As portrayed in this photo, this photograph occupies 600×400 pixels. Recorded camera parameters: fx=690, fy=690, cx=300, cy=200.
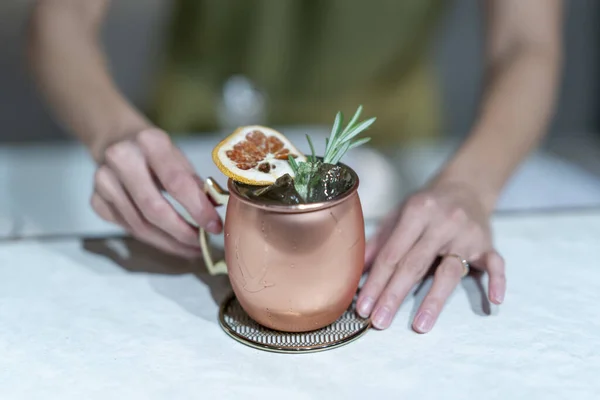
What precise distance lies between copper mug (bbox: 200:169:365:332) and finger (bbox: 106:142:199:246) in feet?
0.41

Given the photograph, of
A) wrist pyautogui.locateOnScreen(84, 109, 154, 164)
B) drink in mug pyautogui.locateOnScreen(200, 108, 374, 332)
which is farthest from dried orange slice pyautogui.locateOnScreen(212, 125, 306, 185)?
wrist pyautogui.locateOnScreen(84, 109, 154, 164)

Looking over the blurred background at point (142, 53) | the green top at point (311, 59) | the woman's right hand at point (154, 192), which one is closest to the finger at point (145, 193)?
the woman's right hand at point (154, 192)

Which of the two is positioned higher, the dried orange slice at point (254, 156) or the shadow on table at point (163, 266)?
the dried orange slice at point (254, 156)

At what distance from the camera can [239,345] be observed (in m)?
0.69

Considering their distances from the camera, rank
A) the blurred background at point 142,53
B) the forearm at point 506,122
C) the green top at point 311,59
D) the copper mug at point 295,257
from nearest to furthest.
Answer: the copper mug at point 295,257 → the forearm at point 506,122 → the green top at point 311,59 → the blurred background at point 142,53

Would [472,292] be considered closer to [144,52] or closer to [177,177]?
[177,177]

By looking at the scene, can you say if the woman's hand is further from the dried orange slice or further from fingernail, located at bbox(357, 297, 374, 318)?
the dried orange slice

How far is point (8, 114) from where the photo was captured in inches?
112

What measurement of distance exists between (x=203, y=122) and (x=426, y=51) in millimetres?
556

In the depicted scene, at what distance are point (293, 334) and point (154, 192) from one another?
24 cm

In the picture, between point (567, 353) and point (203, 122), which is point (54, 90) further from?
point (567, 353)

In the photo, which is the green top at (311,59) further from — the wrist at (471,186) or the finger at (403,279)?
the finger at (403,279)

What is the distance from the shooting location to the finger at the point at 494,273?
0.75 metres

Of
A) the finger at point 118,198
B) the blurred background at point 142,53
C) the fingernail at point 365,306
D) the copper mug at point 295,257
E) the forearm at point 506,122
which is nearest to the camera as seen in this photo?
the copper mug at point 295,257
